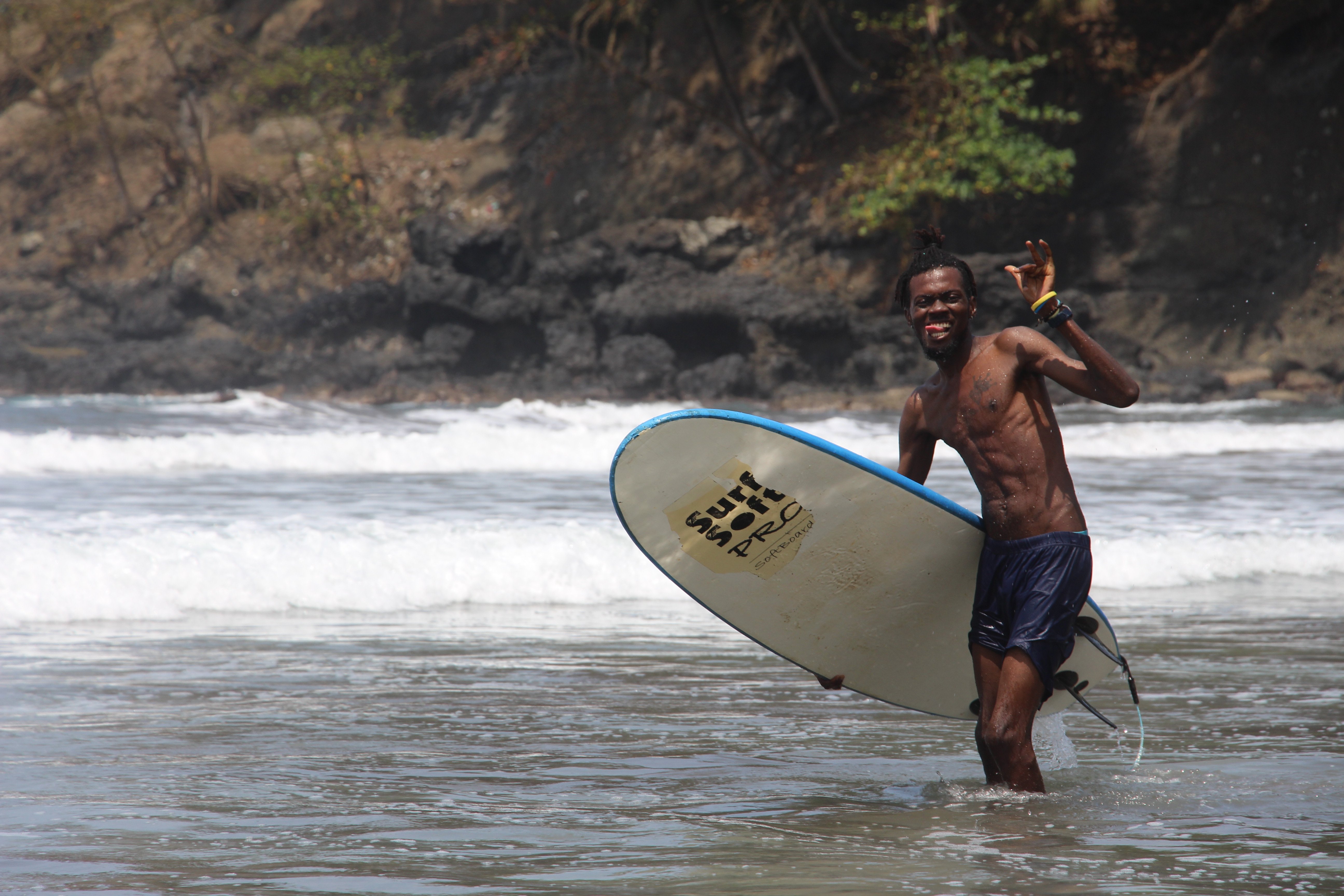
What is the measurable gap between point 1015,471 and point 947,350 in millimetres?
333

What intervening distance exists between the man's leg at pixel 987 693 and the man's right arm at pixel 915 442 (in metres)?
0.46

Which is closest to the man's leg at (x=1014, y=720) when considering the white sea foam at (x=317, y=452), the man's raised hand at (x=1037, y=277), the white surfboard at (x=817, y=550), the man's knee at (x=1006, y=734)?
the man's knee at (x=1006, y=734)

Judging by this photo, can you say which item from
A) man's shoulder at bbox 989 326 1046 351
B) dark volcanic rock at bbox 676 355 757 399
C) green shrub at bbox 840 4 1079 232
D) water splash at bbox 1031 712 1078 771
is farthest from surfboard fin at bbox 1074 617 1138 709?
dark volcanic rock at bbox 676 355 757 399

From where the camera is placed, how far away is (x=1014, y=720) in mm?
2818

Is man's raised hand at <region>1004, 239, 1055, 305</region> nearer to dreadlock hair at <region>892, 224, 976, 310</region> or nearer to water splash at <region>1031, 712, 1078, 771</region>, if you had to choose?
dreadlock hair at <region>892, 224, 976, 310</region>

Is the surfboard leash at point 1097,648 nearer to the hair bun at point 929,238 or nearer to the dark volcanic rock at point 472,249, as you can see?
the hair bun at point 929,238

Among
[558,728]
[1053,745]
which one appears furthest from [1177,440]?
[558,728]

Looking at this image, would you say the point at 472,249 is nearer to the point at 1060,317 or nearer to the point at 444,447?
the point at 444,447

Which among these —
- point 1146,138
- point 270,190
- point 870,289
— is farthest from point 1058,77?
point 270,190

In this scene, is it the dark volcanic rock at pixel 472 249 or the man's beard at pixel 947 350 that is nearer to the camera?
the man's beard at pixel 947 350

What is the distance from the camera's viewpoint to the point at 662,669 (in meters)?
4.57

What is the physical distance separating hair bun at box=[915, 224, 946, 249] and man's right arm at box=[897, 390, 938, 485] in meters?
0.36

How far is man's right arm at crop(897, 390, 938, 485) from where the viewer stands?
3143 mm

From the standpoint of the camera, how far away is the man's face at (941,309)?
2.96 meters
